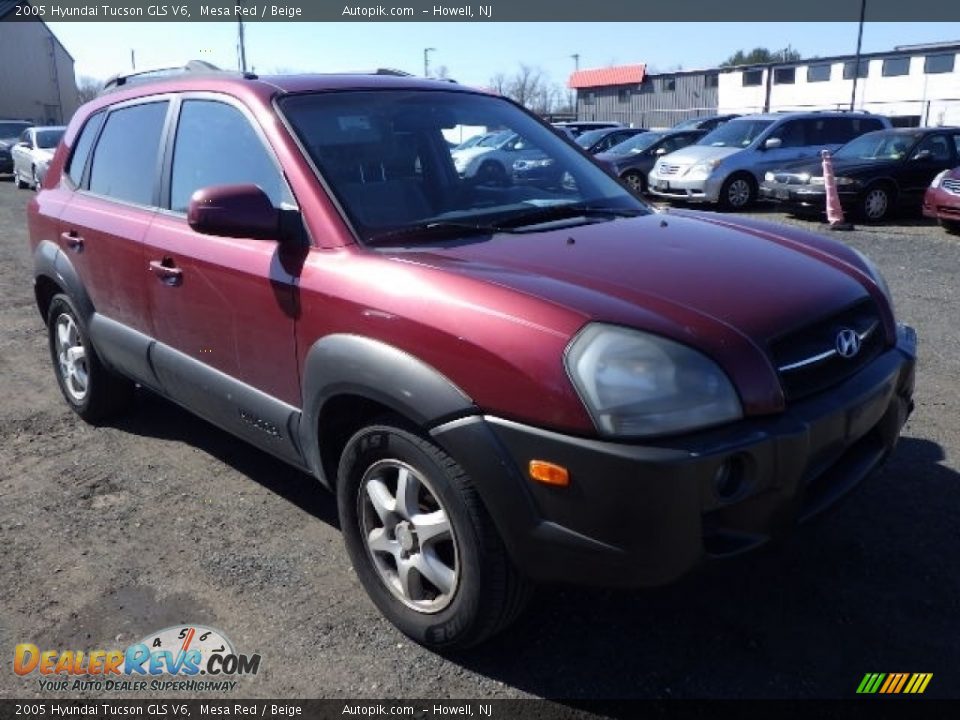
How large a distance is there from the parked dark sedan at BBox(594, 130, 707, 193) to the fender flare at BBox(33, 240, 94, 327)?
13971mm

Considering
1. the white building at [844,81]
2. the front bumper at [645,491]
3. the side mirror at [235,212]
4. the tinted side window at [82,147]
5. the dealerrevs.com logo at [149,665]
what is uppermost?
the white building at [844,81]

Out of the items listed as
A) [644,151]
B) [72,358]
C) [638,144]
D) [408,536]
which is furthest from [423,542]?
[638,144]

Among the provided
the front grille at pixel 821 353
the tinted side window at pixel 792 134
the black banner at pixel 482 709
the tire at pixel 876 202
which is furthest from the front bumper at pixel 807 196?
the black banner at pixel 482 709

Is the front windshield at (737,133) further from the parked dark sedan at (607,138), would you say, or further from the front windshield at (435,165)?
the front windshield at (435,165)

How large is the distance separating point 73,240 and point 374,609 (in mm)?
2713

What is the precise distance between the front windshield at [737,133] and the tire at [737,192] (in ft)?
2.70

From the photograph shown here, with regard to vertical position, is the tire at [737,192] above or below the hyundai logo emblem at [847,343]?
below

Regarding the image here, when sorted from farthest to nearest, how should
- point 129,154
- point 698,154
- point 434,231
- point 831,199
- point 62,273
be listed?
point 698,154, point 831,199, point 62,273, point 129,154, point 434,231

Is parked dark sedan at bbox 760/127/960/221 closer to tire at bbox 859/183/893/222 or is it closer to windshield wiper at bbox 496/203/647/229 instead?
tire at bbox 859/183/893/222

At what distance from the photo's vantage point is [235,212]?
8.98 feet

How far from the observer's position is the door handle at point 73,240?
429 centimetres

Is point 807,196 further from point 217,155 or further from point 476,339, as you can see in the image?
point 476,339

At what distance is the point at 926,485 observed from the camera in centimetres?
364

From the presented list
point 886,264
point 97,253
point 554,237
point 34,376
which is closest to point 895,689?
point 554,237
